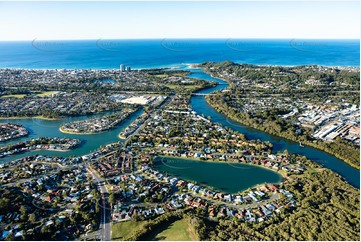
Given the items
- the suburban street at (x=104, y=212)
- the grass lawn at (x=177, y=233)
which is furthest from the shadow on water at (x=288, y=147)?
the suburban street at (x=104, y=212)

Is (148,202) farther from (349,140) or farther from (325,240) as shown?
(349,140)

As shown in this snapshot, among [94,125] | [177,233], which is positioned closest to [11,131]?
[94,125]

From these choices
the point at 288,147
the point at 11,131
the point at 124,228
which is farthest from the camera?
the point at 11,131

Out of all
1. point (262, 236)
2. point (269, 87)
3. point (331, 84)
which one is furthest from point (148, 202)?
point (331, 84)

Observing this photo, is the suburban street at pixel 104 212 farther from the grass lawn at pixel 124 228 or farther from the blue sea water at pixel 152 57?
the blue sea water at pixel 152 57

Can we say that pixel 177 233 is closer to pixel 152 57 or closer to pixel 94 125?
pixel 94 125

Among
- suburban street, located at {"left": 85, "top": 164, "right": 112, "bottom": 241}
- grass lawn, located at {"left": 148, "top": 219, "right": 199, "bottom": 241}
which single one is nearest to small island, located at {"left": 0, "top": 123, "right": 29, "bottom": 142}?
suburban street, located at {"left": 85, "top": 164, "right": 112, "bottom": 241}
